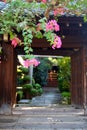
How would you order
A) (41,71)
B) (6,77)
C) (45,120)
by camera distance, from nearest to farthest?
(45,120) → (6,77) → (41,71)

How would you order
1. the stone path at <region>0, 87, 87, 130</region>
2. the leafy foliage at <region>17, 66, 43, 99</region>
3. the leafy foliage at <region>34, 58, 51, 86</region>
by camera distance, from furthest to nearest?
the leafy foliage at <region>34, 58, 51, 86</region>
the leafy foliage at <region>17, 66, 43, 99</region>
the stone path at <region>0, 87, 87, 130</region>

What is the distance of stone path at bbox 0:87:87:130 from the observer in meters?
5.59

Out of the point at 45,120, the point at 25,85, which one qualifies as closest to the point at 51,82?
the point at 25,85

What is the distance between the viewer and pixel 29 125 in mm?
5770

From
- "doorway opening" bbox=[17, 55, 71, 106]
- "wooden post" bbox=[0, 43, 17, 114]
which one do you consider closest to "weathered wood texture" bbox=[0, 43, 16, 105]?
"wooden post" bbox=[0, 43, 17, 114]

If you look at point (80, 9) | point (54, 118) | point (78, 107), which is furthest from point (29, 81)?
point (80, 9)

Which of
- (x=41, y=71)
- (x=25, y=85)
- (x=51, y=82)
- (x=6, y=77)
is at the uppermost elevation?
(x=6, y=77)

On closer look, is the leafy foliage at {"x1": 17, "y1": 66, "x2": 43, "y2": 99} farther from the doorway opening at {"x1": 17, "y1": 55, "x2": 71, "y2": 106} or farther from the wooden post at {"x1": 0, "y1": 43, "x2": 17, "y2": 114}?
the wooden post at {"x1": 0, "y1": 43, "x2": 17, "y2": 114}

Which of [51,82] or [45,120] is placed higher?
[45,120]

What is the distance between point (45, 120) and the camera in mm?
6254

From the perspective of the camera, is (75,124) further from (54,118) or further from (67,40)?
(67,40)

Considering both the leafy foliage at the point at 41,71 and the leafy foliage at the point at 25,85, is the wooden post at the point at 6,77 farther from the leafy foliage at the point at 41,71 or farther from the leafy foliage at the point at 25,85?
the leafy foliage at the point at 41,71

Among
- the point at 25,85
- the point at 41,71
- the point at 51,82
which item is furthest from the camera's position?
the point at 51,82

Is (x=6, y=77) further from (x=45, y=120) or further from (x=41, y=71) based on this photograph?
(x=41, y=71)
